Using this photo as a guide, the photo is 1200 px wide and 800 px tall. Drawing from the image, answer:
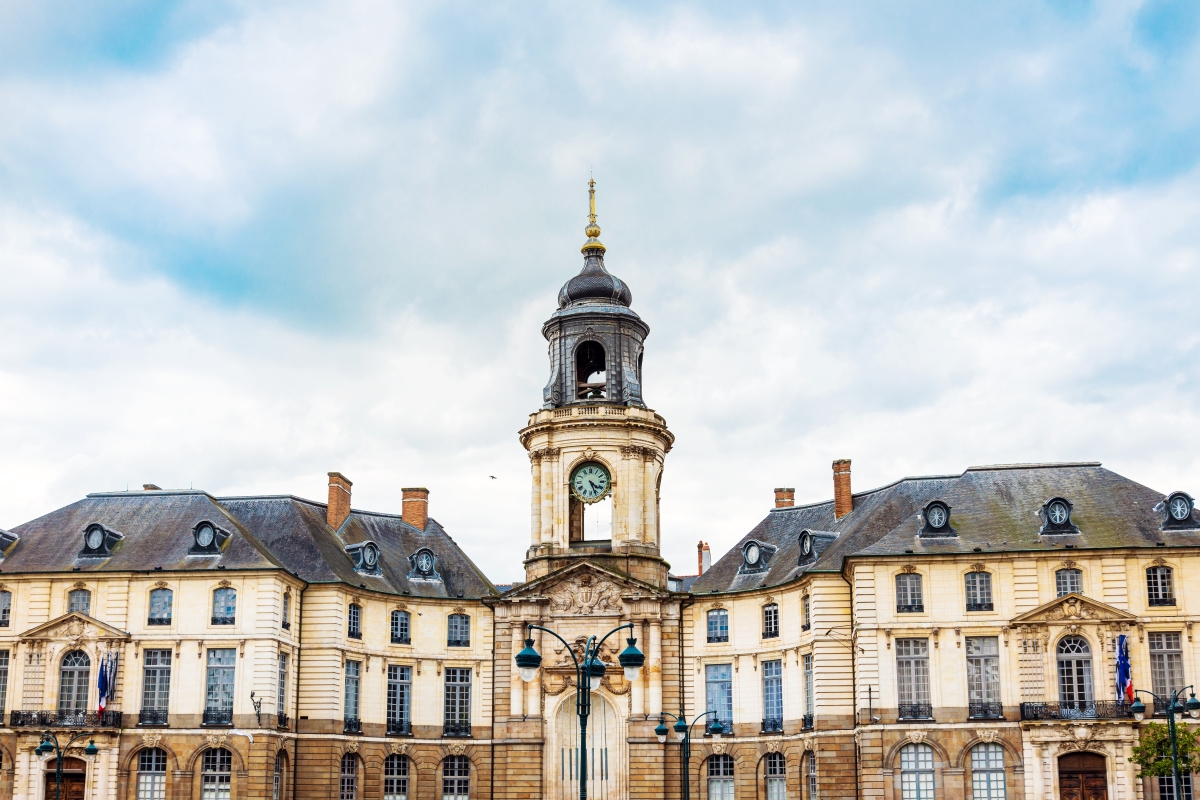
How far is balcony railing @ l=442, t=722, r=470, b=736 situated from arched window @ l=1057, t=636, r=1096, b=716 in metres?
20.2

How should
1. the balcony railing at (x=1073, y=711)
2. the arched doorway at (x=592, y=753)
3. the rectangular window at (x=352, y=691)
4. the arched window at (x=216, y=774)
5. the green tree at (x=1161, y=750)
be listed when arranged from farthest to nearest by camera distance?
1. the arched doorway at (x=592, y=753)
2. the rectangular window at (x=352, y=691)
3. the arched window at (x=216, y=774)
4. the balcony railing at (x=1073, y=711)
5. the green tree at (x=1161, y=750)

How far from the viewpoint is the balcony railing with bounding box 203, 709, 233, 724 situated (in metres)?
44.5

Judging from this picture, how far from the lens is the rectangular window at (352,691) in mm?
47688

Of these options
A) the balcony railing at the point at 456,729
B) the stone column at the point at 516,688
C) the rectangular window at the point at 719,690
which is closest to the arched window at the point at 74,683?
the balcony railing at the point at 456,729

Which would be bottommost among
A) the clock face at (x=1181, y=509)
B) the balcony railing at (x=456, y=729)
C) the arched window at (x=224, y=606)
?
the balcony railing at (x=456, y=729)

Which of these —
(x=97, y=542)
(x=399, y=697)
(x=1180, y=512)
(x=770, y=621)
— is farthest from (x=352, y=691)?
(x=1180, y=512)

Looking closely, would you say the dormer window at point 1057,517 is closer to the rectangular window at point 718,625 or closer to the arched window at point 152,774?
the rectangular window at point 718,625

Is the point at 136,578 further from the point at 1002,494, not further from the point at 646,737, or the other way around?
the point at 1002,494

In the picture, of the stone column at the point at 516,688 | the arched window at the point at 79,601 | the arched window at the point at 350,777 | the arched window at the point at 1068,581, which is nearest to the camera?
the arched window at the point at 1068,581

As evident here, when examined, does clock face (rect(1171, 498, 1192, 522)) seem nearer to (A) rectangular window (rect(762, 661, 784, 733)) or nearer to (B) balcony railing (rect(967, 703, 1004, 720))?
(B) balcony railing (rect(967, 703, 1004, 720))

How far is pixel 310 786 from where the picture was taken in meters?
46.1

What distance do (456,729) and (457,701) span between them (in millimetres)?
977

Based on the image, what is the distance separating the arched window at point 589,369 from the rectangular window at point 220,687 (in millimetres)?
16289

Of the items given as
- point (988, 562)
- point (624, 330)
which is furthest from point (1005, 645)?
point (624, 330)
